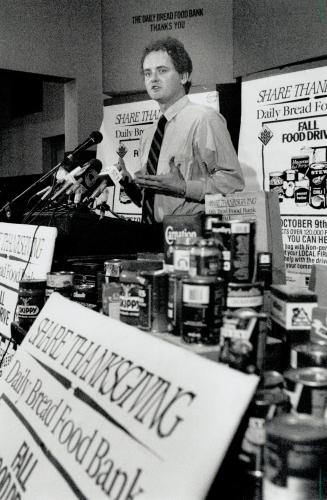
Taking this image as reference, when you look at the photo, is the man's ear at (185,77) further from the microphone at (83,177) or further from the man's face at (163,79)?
the microphone at (83,177)

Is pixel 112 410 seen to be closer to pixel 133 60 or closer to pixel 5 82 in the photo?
pixel 133 60

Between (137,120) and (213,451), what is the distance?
309 cm

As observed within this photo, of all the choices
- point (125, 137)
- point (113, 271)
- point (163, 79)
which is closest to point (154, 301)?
point (113, 271)

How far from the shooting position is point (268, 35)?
9.55 ft

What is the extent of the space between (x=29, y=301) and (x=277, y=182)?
1.61 metres

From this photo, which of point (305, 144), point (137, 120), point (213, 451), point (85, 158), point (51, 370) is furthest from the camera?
point (137, 120)

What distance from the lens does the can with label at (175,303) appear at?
1.21 meters

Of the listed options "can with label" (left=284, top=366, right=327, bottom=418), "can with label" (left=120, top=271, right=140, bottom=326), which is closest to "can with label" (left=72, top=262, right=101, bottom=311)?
"can with label" (left=120, top=271, right=140, bottom=326)

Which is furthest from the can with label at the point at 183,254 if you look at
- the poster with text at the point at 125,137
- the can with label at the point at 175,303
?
the poster with text at the point at 125,137

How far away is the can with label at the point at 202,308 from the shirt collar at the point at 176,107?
2012 mm

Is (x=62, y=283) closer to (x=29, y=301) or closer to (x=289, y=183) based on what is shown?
(x=29, y=301)

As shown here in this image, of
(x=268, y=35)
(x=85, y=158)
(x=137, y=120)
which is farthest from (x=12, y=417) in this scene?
(x=137, y=120)

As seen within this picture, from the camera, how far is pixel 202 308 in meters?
1.10

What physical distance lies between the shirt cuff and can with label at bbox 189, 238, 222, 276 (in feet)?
3.62
